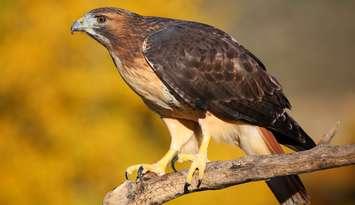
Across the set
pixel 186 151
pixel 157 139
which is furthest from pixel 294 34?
pixel 186 151

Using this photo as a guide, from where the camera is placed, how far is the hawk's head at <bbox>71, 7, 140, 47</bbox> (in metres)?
5.67

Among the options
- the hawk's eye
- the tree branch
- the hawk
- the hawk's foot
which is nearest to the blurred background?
the hawk's foot

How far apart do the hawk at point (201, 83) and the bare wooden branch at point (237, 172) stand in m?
0.10

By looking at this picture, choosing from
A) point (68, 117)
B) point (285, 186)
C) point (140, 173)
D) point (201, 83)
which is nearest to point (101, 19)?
point (201, 83)

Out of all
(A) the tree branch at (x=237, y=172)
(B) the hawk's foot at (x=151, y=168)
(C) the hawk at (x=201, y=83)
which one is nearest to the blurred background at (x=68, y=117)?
(B) the hawk's foot at (x=151, y=168)

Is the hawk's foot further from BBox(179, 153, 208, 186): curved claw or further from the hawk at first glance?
BBox(179, 153, 208, 186): curved claw

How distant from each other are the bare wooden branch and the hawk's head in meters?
0.85

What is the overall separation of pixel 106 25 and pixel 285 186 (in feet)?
4.69

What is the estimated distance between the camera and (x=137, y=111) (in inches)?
370

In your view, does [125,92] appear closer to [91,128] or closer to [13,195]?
[91,128]

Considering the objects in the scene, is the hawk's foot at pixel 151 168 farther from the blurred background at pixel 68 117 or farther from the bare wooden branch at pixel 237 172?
the blurred background at pixel 68 117

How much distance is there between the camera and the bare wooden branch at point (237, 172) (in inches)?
205

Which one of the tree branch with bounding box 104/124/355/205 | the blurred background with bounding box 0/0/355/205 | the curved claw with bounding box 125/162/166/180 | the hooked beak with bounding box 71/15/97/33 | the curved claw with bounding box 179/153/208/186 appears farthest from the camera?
the blurred background with bounding box 0/0/355/205

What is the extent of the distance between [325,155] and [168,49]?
1.09m
